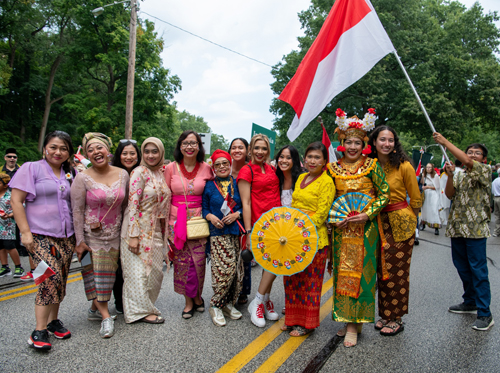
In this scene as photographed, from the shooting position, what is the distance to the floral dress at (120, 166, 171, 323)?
12.1 feet

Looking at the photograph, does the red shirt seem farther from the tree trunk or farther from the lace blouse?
the tree trunk

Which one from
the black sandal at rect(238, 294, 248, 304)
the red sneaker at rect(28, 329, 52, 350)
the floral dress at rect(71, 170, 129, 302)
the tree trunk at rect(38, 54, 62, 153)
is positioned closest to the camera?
the red sneaker at rect(28, 329, 52, 350)

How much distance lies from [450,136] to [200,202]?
20939 mm

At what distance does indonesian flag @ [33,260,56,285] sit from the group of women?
3.4 inches

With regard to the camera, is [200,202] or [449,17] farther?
[449,17]

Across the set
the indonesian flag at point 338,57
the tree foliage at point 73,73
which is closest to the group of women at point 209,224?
the indonesian flag at point 338,57

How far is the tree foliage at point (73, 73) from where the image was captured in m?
19.4

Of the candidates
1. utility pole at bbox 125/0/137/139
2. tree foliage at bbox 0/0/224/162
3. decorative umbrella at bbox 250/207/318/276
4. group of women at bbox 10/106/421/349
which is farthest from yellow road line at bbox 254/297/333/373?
tree foliage at bbox 0/0/224/162

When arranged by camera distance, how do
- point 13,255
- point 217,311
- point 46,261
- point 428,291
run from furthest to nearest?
1. point 13,255
2. point 428,291
3. point 217,311
4. point 46,261

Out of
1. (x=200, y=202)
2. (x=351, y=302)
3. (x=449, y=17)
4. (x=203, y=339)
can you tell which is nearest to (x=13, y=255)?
(x=200, y=202)

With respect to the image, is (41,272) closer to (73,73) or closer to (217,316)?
(217,316)

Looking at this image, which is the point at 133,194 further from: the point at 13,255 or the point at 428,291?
the point at 428,291

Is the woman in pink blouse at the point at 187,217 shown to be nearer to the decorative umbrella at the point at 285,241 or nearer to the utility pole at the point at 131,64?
the decorative umbrella at the point at 285,241

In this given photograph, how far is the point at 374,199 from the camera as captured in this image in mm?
3363
